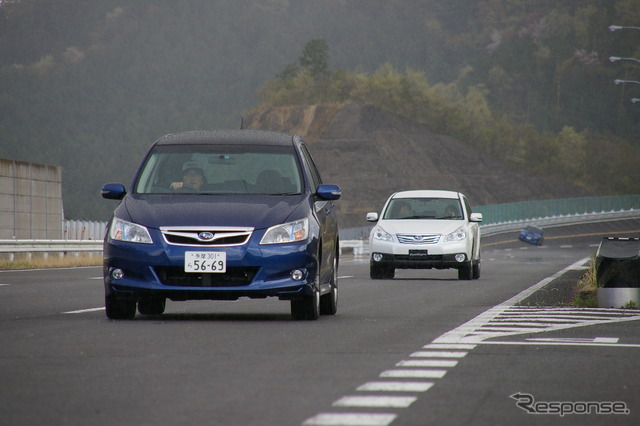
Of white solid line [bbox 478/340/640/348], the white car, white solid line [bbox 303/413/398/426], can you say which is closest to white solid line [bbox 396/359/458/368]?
white solid line [bbox 478/340/640/348]

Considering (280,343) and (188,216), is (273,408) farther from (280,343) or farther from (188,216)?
(188,216)

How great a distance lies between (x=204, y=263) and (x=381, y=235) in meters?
15.1

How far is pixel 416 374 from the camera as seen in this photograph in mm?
8438

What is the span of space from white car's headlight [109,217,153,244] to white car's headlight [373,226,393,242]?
48.5ft

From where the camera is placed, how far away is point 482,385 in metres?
7.91

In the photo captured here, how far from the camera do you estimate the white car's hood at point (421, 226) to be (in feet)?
89.9

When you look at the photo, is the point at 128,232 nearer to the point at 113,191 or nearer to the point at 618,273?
the point at 113,191

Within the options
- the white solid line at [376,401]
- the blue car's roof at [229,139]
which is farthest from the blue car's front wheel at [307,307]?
the white solid line at [376,401]

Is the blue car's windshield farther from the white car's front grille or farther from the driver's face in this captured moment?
the white car's front grille

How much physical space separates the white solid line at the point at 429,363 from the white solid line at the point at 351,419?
247 cm

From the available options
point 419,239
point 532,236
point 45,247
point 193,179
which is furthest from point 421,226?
point 532,236

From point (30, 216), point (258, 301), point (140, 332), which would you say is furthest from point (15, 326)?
point (30, 216)

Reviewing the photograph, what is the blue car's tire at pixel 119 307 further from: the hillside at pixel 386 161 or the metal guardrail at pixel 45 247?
the hillside at pixel 386 161

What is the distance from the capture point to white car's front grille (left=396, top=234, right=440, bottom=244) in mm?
27250
